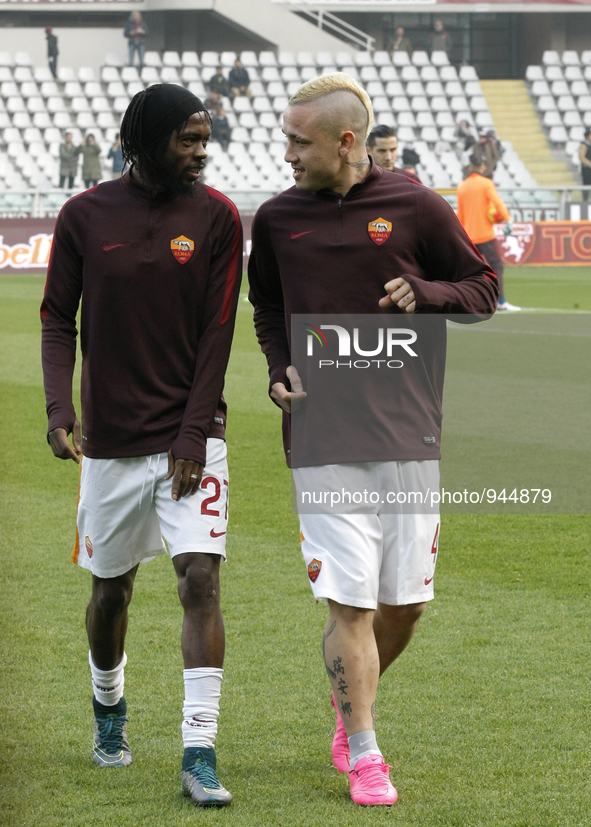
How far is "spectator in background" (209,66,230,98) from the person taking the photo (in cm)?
3338

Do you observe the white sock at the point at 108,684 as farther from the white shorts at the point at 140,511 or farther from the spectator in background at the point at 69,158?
the spectator in background at the point at 69,158

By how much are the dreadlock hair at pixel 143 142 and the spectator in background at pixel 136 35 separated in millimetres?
33016

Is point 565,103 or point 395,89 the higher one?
point 395,89

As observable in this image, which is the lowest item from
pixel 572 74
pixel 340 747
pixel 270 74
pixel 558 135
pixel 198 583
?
pixel 558 135

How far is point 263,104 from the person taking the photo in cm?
3428

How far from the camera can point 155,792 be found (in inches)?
125

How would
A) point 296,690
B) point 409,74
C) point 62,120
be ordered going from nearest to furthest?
point 296,690 → point 62,120 → point 409,74

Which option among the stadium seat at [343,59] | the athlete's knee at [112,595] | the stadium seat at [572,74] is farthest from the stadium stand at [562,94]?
the athlete's knee at [112,595]

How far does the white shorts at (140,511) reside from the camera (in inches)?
127

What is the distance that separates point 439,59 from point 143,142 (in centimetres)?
3642

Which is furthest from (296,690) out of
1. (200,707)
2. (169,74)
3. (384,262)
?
(169,74)

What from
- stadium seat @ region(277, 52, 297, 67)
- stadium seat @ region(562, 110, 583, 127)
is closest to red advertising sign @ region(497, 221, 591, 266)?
stadium seat @ region(562, 110, 583, 127)

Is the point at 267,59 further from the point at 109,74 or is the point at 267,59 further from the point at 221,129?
the point at 221,129

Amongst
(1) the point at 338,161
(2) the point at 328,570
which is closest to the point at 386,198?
(1) the point at 338,161
